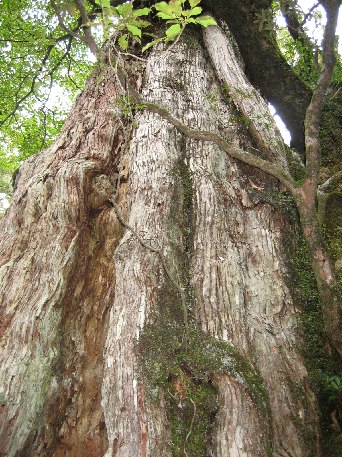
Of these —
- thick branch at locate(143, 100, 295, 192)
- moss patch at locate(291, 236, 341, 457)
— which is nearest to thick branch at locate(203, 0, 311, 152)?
thick branch at locate(143, 100, 295, 192)

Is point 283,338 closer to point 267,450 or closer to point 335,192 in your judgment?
point 267,450

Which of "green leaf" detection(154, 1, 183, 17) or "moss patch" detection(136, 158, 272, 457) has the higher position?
"green leaf" detection(154, 1, 183, 17)

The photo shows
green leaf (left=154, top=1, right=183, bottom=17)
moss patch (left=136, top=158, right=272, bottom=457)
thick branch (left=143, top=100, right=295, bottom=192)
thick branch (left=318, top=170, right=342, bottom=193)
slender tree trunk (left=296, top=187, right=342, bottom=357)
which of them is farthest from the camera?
thick branch (left=318, top=170, right=342, bottom=193)

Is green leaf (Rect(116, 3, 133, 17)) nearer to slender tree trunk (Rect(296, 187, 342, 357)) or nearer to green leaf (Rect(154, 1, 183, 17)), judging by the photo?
green leaf (Rect(154, 1, 183, 17))

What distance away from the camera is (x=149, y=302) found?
7.70ft

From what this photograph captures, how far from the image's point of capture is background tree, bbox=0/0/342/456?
2.08 metres

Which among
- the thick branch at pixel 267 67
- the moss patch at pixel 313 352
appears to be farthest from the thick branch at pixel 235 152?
the thick branch at pixel 267 67

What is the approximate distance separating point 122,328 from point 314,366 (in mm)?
1201

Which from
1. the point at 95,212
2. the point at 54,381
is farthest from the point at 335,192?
the point at 54,381

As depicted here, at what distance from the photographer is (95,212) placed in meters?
3.22

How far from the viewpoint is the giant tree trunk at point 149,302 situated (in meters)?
2.04

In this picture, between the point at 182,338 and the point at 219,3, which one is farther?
the point at 219,3

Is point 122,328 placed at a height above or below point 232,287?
below

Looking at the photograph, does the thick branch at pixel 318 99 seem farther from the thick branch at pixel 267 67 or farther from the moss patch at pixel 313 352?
the thick branch at pixel 267 67
